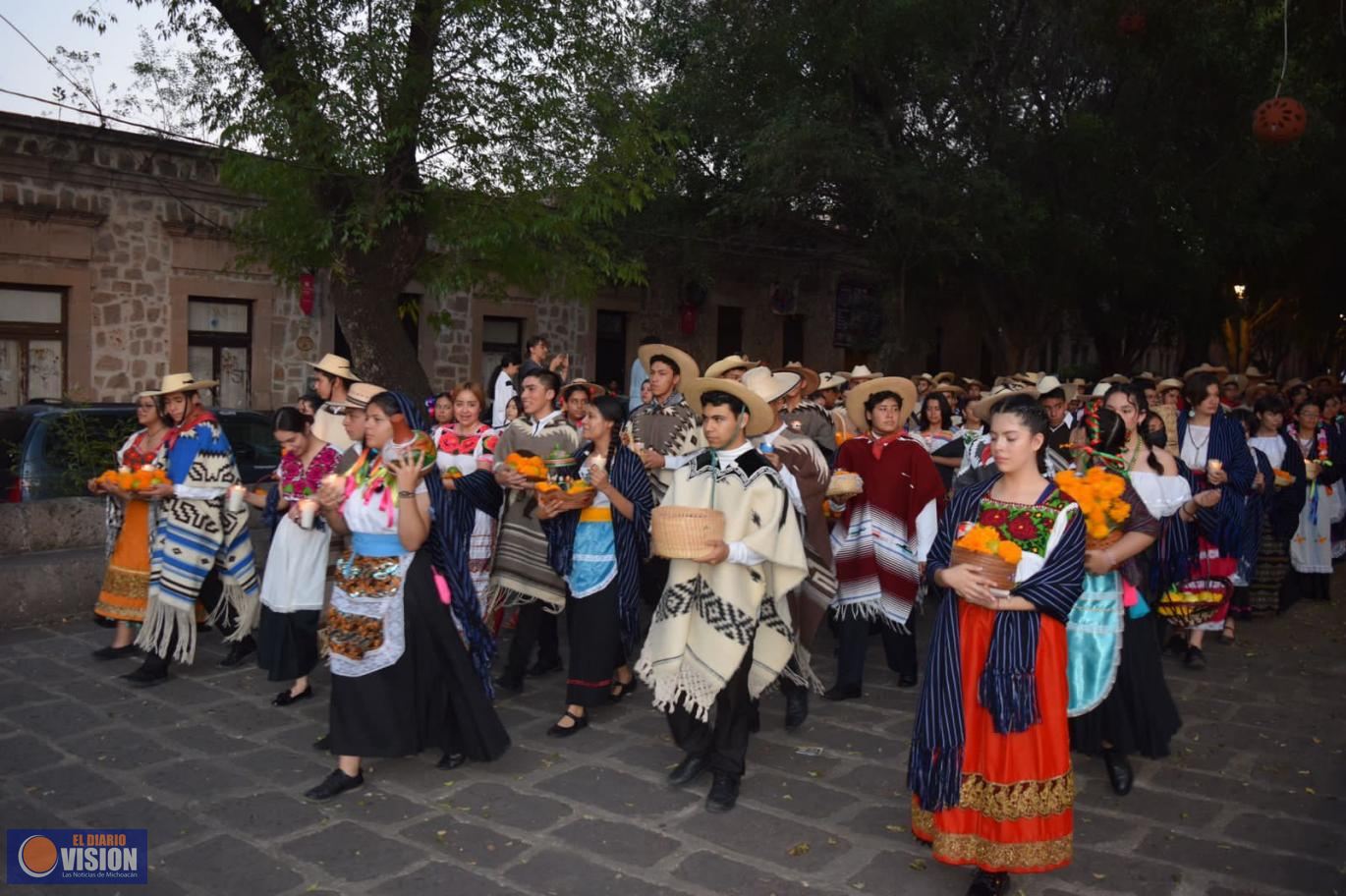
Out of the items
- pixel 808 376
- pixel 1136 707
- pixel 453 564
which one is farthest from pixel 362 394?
pixel 808 376

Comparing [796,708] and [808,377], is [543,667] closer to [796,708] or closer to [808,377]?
[796,708]

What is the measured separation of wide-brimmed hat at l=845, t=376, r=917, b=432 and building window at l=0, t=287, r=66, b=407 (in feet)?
42.0

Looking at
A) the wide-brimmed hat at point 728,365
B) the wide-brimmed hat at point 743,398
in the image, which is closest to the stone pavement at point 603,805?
the wide-brimmed hat at point 743,398

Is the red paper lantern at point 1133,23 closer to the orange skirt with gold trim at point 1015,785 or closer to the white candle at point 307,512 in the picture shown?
the orange skirt with gold trim at point 1015,785

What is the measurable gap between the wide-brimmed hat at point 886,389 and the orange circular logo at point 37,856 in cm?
489

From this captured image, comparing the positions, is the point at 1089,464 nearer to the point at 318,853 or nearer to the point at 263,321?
the point at 318,853

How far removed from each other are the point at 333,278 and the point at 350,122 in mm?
1687

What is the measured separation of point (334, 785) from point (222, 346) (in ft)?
46.6

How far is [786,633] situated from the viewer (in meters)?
5.27

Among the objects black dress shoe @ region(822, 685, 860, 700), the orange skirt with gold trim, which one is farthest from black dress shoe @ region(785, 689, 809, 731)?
the orange skirt with gold trim

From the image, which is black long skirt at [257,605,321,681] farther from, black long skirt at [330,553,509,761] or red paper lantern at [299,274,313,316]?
red paper lantern at [299,274,313,316]

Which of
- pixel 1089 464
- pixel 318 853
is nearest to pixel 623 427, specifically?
pixel 1089 464

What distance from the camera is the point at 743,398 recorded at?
207 inches

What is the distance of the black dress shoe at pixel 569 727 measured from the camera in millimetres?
6008
